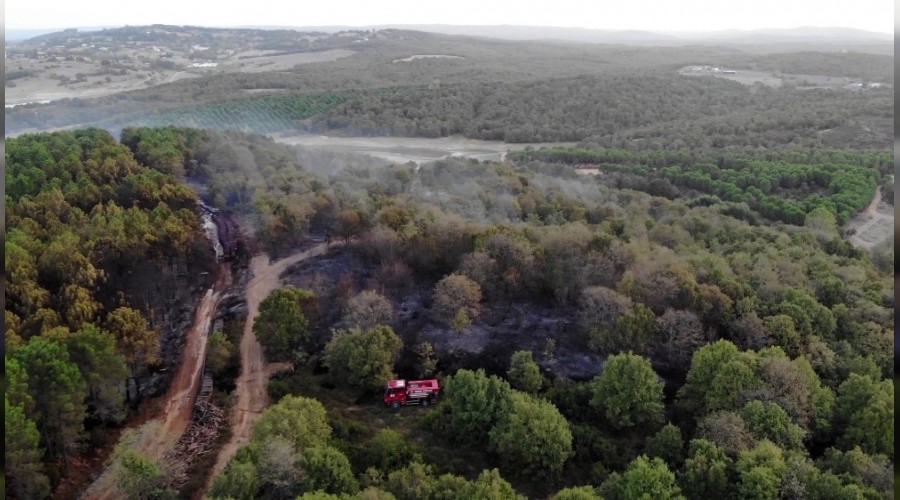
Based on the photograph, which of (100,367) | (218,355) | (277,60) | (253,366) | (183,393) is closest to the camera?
(100,367)

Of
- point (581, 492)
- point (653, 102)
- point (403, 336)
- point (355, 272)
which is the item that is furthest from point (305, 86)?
point (581, 492)

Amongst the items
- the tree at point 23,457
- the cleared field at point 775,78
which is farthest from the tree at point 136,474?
the cleared field at point 775,78

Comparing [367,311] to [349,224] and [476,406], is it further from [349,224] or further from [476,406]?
[349,224]

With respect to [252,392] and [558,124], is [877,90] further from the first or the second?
[252,392]

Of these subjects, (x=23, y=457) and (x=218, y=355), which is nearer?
(x=23, y=457)

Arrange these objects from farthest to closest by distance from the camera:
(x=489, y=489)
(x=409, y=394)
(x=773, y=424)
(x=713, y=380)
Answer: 1. (x=409, y=394)
2. (x=713, y=380)
3. (x=773, y=424)
4. (x=489, y=489)

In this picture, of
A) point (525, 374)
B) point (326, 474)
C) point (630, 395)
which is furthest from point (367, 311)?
point (630, 395)

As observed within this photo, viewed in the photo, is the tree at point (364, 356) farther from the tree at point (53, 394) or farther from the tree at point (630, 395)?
the tree at point (53, 394)
